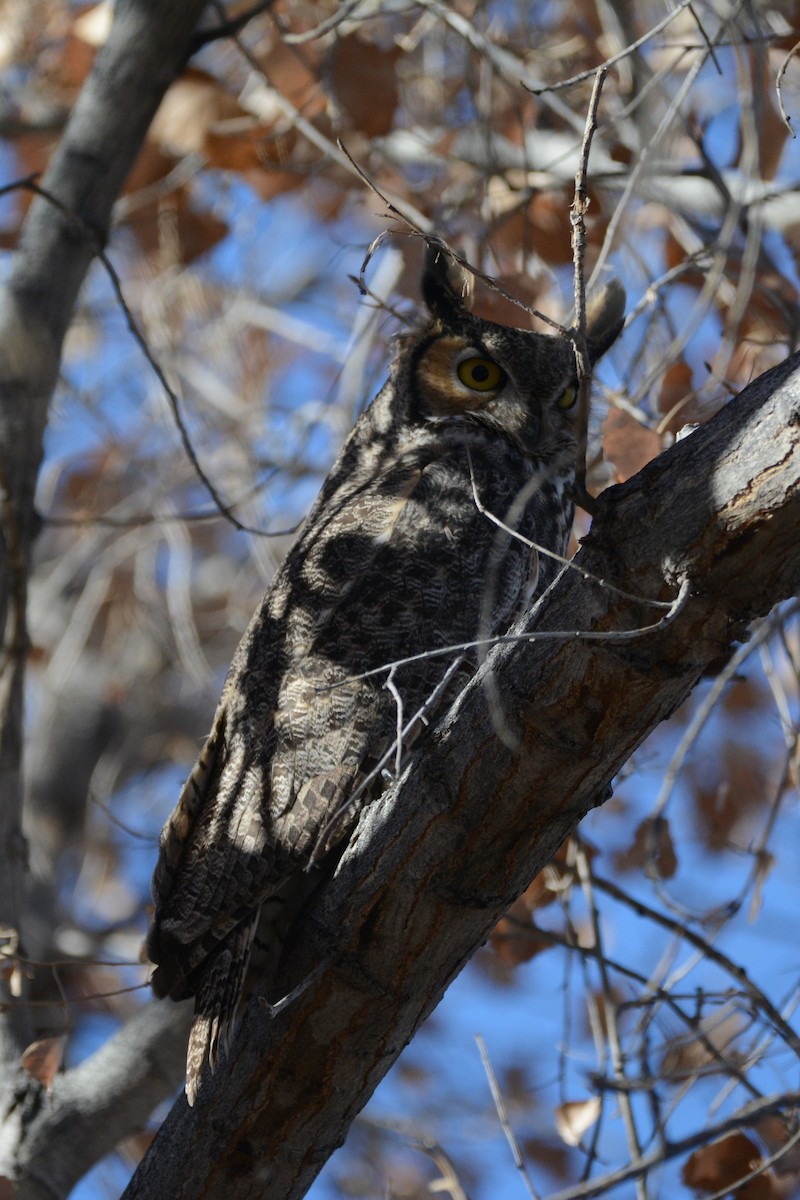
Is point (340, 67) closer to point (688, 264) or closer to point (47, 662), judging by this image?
point (688, 264)

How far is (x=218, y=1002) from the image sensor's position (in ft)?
6.04

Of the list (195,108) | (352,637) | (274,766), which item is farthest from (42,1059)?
(195,108)

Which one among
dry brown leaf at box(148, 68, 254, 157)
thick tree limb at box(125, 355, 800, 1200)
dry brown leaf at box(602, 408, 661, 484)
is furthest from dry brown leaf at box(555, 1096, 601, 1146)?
dry brown leaf at box(148, 68, 254, 157)

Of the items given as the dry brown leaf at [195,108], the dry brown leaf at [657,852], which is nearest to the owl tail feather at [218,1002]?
the dry brown leaf at [657,852]

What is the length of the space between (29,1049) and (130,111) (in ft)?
6.19

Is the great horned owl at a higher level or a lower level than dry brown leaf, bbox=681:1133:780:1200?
higher

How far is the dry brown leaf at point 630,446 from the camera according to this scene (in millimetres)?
2051

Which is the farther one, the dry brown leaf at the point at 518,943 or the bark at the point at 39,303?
the dry brown leaf at the point at 518,943

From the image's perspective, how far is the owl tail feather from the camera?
5.77ft

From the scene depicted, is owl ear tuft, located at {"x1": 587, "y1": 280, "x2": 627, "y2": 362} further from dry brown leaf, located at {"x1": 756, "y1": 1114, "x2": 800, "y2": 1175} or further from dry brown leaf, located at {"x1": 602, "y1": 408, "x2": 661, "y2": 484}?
dry brown leaf, located at {"x1": 756, "y1": 1114, "x2": 800, "y2": 1175}

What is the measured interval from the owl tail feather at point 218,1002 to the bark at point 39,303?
1.54 ft

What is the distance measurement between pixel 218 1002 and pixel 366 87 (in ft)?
6.59

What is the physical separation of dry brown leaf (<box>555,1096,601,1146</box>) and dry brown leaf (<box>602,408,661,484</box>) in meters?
1.14

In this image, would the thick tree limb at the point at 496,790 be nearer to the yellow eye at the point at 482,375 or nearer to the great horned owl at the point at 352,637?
the great horned owl at the point at 352,637
